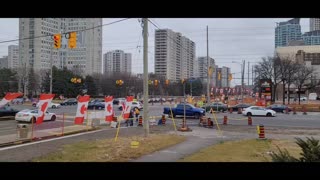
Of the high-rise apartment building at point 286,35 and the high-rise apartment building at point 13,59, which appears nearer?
the high-rise apartment building at point 13,59

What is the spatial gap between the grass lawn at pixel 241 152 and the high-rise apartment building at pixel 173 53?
29.4 metres

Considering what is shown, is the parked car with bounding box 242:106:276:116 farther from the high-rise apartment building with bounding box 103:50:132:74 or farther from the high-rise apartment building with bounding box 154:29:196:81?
the high-rise apartment building with bounding box 103:50:132:74

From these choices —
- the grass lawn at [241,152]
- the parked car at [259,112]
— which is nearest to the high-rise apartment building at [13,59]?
the parked car at [259,112]

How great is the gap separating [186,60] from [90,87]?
3222 cm

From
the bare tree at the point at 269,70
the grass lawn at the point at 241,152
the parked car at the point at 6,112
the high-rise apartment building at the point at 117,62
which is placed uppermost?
the high-rise apartment building at the point at 117,62

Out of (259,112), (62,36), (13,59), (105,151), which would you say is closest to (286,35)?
(13,59)

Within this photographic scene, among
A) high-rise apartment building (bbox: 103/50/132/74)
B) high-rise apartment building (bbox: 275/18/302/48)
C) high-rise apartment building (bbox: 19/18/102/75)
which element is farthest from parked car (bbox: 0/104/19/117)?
high-rise apartment building (bbox: 275/18/302/48)

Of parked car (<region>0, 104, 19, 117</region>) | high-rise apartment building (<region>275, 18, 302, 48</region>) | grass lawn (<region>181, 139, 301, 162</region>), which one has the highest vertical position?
high-rise apartment building (<region>275, 18, 302, 48</region>)

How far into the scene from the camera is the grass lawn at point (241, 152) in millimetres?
14727

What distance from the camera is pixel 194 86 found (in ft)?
440

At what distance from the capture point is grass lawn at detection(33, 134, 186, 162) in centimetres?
1457

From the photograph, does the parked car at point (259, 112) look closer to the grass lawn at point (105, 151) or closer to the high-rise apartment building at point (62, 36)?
the high-rise apartment building at point (62, 36)

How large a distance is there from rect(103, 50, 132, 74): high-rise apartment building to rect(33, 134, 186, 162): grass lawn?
91.7m
